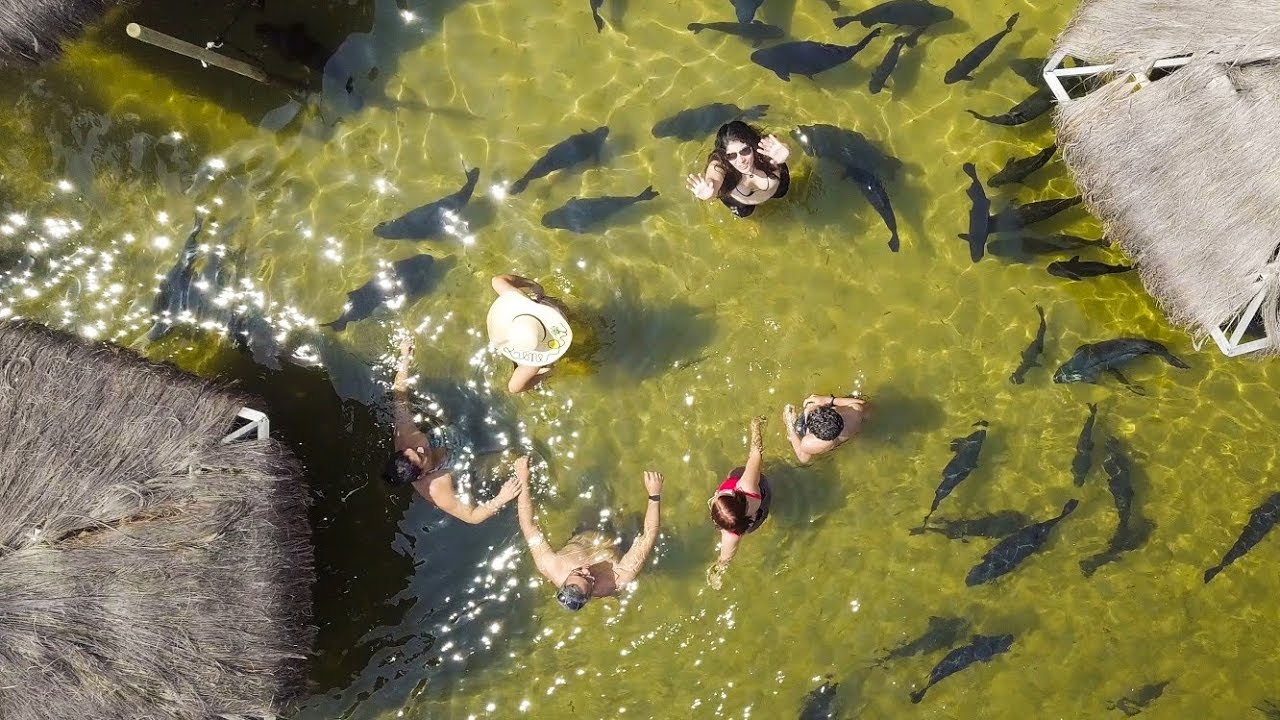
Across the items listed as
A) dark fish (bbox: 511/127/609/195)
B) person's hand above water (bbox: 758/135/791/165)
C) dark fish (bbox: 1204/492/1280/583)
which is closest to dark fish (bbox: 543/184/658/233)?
dark fish (bbox: 511/127/609/195)

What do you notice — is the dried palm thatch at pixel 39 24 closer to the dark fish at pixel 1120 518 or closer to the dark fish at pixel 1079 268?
the dark fish at pixel 1079 268

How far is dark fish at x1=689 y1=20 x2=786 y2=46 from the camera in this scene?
22.2ft

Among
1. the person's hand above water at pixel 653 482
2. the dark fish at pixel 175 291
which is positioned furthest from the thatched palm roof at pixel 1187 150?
the dark fish at pixel 175 291

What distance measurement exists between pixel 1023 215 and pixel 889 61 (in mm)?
1601

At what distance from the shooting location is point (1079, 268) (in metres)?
6.64

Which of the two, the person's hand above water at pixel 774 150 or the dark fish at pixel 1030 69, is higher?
the dark fish at pixel 1030 69

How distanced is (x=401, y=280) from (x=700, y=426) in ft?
8.67

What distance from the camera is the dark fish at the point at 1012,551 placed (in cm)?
689

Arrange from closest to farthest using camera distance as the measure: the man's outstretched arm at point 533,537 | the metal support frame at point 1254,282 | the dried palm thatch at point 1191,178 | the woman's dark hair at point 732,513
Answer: the dried palm thatch at point 1191,178
the metal support frame at point 1254,282
the woman's dark hair at point 732,513
the man's outstretched arm at point 533,537

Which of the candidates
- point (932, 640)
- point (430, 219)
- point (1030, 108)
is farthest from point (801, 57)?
point (932, 640)

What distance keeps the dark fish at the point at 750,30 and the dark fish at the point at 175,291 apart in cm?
439

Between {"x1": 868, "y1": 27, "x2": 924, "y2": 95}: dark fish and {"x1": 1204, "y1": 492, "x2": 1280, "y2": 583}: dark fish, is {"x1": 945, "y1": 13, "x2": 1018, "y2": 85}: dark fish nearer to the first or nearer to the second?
{"x1": 868, "y1": 27, "x2": 924, "y2": 95}: dark fish

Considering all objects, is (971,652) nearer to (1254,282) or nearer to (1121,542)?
(1121,542)

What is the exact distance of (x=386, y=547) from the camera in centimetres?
681
